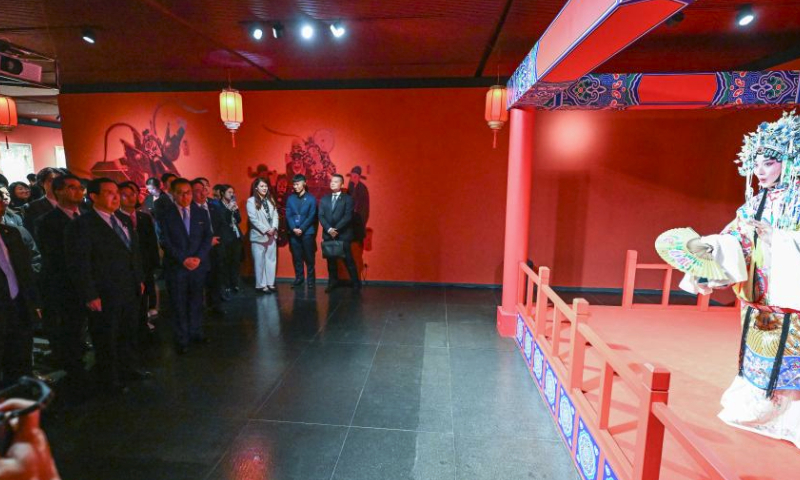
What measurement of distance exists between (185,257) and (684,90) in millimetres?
4503

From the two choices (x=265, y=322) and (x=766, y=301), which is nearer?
(x=766, y=301)

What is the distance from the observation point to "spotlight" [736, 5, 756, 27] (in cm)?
317

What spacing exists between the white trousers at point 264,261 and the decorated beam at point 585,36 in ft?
12.7

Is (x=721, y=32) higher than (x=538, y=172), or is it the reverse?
(x=721, y=32)

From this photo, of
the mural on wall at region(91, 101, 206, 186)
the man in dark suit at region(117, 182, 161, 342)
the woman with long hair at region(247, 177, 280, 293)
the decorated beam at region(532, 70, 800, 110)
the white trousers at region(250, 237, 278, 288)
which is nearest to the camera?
the decorated beam at region(532, 70, 800, 110)

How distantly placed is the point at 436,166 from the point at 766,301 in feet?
13.1

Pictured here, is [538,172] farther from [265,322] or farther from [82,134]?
[82,134]

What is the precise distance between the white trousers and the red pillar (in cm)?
317

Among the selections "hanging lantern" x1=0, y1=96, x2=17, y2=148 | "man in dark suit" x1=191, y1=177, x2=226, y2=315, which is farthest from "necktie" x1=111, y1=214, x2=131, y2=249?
"hanging lantern" x1=0, y1=96, x2=17, y2=148

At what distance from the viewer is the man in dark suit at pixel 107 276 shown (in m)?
2.62

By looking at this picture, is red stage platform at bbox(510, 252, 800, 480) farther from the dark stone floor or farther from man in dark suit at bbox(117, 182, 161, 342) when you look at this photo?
man in dark suit at bbox(117, 182, 161, 342)

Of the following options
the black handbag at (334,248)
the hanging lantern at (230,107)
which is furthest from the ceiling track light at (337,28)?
the black handbag at (334,248)

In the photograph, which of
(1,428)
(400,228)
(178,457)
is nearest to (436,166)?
(400,228)

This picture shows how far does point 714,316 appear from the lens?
13.1ft
